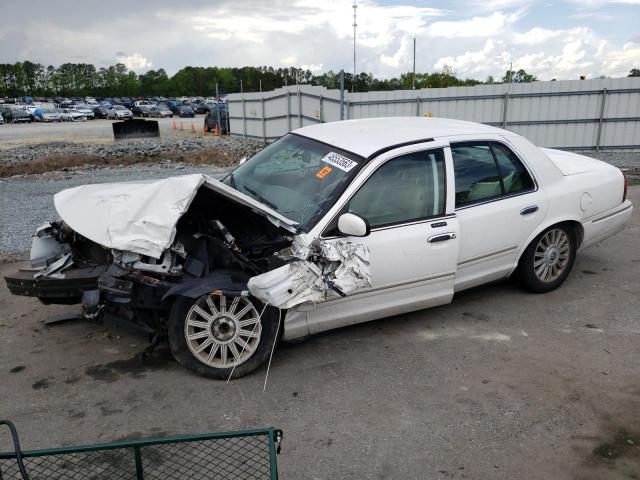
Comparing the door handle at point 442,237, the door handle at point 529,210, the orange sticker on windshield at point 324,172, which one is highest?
the orange sticker on windshield at point 324,172

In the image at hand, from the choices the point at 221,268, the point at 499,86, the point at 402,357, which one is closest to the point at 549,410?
the point at 402,357

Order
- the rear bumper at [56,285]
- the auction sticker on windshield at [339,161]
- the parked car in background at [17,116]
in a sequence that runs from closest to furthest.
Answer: the rear bumper at [56,285] → the auction sticker on windshield at [339,161] → the parked car in background at [17,116]

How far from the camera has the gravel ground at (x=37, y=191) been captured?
743 cm

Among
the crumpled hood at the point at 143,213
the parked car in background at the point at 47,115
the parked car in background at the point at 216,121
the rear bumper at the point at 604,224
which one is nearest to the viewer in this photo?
the crumpled hood at the point at 143,213

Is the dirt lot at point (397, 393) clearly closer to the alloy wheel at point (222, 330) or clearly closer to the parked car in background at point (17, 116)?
the alloy wheel at point (222, 330)

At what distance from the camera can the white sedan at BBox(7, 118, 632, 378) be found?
3625mm

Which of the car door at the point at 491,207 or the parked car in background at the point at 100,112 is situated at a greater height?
the car door at the point at 491,207

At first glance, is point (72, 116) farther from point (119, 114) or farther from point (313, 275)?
point (313, 275)

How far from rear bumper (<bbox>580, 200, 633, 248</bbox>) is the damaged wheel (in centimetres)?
329

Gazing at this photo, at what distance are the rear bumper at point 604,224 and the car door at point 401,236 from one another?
1786 mm

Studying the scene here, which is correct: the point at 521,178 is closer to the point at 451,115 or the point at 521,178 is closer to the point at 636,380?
the point at 636,380

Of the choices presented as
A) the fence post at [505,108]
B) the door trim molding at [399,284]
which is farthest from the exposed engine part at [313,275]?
the fence post at [505,108]

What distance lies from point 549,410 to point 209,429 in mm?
2091

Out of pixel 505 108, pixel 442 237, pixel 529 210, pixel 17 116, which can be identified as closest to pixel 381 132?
pixel 442 237
